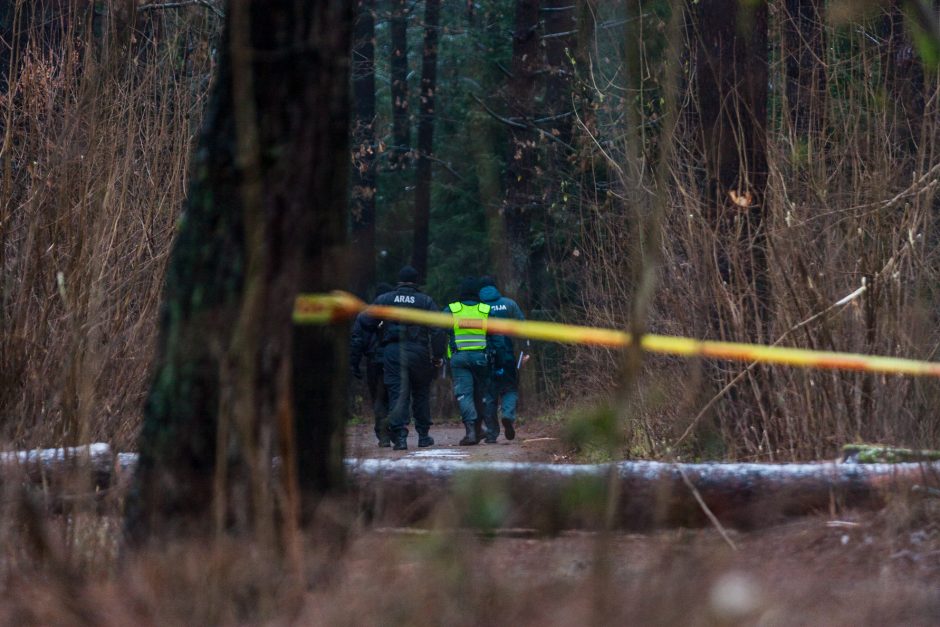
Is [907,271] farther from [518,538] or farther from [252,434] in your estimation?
[252,434]

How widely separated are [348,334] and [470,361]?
989cm

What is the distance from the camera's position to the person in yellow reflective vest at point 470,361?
13.5 m

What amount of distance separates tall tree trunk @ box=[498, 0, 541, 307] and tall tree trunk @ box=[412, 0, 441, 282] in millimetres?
3891

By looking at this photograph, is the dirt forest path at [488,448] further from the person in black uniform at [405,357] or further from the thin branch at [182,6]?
the thin branch at [182,6]

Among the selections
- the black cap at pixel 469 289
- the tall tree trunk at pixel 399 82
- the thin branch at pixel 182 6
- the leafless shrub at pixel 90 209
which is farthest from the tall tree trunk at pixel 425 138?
the leafless shrub at pixel 90 209

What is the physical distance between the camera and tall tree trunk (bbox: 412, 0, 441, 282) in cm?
2738

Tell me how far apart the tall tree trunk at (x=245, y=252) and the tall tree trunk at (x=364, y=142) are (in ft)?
58.2

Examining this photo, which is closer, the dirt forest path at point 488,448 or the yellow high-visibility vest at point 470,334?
the dirt forest path at point 488,448

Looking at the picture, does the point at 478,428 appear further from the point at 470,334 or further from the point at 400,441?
the point at 470,334

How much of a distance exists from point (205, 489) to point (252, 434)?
0.29 metres

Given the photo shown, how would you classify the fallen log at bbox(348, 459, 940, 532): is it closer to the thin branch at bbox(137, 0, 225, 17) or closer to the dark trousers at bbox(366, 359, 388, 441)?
the thin branch at bbox(137, 0, 225, 17)

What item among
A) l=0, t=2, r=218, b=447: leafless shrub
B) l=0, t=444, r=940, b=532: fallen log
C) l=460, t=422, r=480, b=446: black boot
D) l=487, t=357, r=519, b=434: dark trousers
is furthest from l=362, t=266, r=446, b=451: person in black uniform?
l=0, t=444, r=940, b=532: fallen log

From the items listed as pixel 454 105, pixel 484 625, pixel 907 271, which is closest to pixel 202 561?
pixel 484 625

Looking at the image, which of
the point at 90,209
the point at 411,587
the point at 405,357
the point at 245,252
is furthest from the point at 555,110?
the point at 411,587
